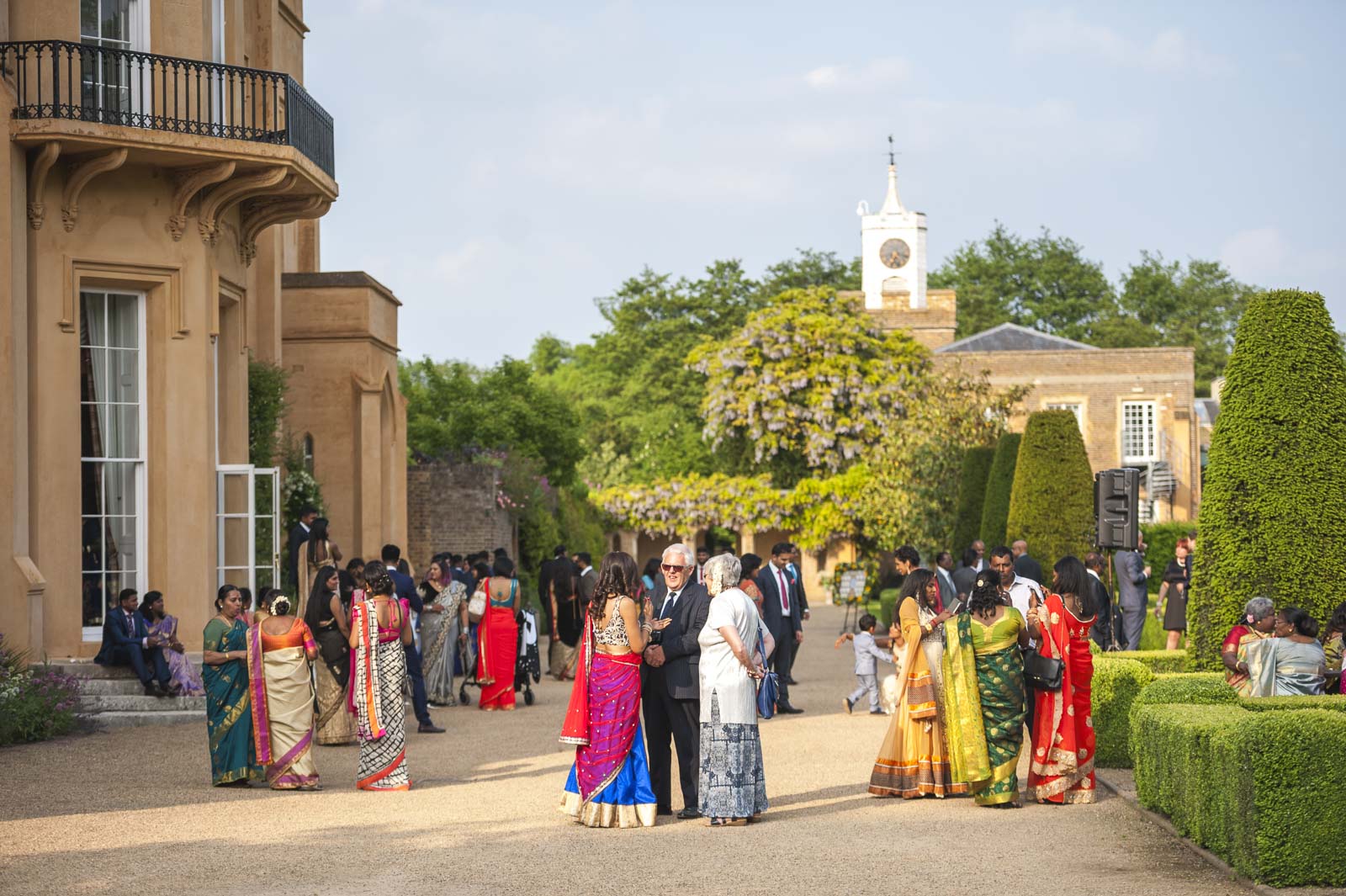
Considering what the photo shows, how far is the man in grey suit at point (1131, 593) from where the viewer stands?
824 inches

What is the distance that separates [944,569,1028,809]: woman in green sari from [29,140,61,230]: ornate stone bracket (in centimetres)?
1090

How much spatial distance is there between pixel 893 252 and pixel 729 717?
70.3 metres

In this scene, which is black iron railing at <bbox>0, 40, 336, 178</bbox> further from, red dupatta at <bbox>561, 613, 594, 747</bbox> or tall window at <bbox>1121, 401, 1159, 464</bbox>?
tall window at <bbox>1121, 401, 1159, 464</bbox>

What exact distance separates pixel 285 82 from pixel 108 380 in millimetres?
3891

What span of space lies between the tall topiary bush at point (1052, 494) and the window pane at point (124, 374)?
11746mm

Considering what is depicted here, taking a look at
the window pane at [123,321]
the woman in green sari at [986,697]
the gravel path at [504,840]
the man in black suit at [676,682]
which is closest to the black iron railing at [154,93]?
the window pane at [123,321]

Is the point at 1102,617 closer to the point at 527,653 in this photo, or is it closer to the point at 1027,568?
the point at 1027,568

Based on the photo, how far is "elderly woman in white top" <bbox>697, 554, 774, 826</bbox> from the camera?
10.3 metres

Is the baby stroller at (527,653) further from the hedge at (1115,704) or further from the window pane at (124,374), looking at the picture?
the hedge at (1115,704)

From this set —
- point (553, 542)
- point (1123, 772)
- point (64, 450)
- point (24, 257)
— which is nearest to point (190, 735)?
point (64, 450)

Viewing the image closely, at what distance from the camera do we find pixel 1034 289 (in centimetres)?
7756

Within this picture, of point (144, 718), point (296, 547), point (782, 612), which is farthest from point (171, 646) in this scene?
→ point (782, 612)

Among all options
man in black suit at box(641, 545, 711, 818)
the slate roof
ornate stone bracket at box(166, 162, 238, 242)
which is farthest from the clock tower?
man in black suit at box(641, 545, 711, 818)

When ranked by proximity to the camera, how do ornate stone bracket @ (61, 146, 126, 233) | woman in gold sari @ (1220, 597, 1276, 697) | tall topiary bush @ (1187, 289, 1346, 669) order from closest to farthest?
woman in gold sari @ (1220, 597, 1276, 697), tall topiary bush @ (1187, 289, 1346, 669), ornate stone bracket @ (61, 146, 126, 233)
